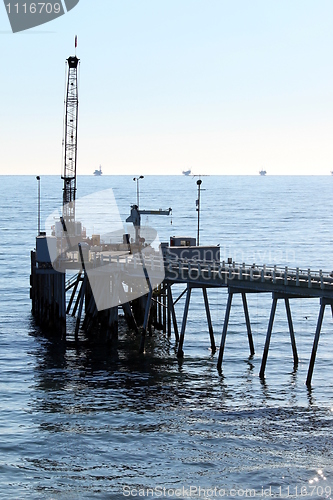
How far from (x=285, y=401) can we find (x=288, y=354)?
1384 cm

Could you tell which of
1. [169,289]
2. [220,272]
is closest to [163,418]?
[220,272]

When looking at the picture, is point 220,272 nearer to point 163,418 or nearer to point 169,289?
point 169,289

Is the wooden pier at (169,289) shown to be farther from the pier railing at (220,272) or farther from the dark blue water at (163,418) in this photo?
the dark blue water at (163,418)

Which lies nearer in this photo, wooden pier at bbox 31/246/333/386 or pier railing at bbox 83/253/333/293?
pier railing at bbox 83/253/333/293

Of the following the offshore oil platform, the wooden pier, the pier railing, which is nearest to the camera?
the pier railing

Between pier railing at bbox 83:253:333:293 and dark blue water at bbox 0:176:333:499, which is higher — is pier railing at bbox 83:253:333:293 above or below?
above

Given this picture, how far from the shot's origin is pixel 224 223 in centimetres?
18350

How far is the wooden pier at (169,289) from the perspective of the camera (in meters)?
49.7

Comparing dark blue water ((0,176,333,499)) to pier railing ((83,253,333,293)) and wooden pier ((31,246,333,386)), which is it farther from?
pier railing ((83,253,333,293))

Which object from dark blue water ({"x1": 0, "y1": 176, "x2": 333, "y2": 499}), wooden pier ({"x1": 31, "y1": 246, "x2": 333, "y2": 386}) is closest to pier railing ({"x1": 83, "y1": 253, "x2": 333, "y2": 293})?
wooden pier ({"x1": 31, "y1": 246, "x2": 333, "y2": 386})

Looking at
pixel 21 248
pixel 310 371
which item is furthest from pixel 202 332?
pixel 21 248

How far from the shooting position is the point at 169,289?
63.3 meters

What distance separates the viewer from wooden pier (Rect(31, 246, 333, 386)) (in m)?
49.7

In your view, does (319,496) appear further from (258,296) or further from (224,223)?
(224,223)
